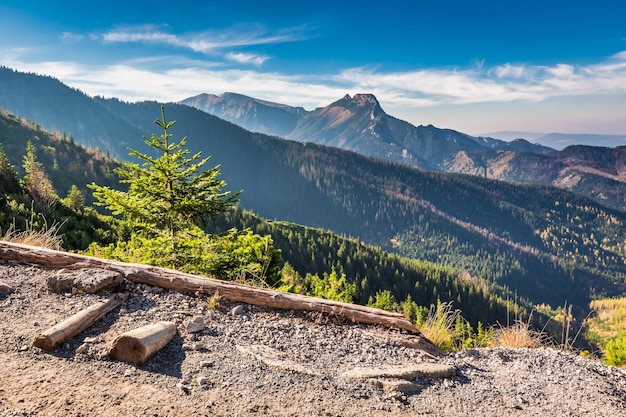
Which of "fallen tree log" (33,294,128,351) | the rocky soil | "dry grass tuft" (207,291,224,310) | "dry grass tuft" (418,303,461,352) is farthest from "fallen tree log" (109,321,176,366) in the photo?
"dry grass tuft" (418,303,461,352)

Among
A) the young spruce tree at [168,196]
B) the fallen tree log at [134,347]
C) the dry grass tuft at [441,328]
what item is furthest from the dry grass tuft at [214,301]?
the young spruce tree at [168,196]

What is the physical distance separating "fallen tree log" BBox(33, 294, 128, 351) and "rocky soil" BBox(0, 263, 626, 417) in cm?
9

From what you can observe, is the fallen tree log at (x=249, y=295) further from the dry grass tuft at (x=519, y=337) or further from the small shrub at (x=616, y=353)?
the small shrub at (x=616, y=353)

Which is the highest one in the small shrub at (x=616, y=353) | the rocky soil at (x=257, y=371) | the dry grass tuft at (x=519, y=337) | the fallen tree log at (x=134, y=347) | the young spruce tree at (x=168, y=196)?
the young spruce tree at (x=168, y=196)

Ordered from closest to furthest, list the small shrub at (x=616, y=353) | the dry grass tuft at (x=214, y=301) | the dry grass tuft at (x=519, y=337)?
the dry grass tuft at (x=214, y=301) < the dry grass tuft at (x=519, y=337) < the small shrub at (x=616, y=353)

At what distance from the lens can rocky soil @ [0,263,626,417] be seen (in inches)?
155

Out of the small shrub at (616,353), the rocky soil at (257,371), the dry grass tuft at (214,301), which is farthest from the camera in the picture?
the small shrub at (616,353)

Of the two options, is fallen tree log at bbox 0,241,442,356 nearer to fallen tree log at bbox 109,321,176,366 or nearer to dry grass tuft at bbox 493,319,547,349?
fallen tree log at bbox 109,321,176,366

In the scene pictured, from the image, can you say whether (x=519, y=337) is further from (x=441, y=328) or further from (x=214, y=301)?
(x=214, y=301)

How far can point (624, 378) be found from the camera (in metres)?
5.60

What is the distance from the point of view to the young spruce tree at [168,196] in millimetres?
9992

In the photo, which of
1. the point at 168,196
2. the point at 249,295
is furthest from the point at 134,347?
the point at 168,196

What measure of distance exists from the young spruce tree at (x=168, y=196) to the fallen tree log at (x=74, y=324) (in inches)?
159

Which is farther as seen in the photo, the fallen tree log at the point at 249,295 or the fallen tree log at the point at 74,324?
the fallen tree log at the point at 249,295
